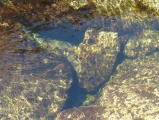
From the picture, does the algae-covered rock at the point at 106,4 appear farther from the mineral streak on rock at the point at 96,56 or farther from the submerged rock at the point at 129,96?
the submerged rock at the point at 129,96

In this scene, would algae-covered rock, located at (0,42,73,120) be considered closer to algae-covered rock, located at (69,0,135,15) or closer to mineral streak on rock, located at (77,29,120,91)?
mineral streak on rock, located at (77,29,120,91)

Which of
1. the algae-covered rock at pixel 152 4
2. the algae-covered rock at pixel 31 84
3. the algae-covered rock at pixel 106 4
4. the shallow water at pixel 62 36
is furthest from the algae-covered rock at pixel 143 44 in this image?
the algae-covered rock at pixel 31 84

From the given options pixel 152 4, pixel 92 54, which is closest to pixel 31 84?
pixel 92 54

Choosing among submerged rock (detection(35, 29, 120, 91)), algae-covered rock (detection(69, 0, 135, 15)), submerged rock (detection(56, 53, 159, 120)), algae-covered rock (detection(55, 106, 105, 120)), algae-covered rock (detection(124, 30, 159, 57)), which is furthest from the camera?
algae-covered rock (detection(124, 30, 159, 57))

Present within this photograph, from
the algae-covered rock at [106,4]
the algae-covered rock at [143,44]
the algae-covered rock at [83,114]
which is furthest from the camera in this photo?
the algae-covered rock at [143,44]

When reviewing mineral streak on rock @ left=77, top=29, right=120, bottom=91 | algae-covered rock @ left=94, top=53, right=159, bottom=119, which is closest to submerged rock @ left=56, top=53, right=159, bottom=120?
algae-covered rock @ left=94, top=53, right=159, bottom=119

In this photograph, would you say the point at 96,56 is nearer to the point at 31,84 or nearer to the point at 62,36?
the point at 62,36

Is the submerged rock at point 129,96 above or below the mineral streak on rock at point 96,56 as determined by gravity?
below
